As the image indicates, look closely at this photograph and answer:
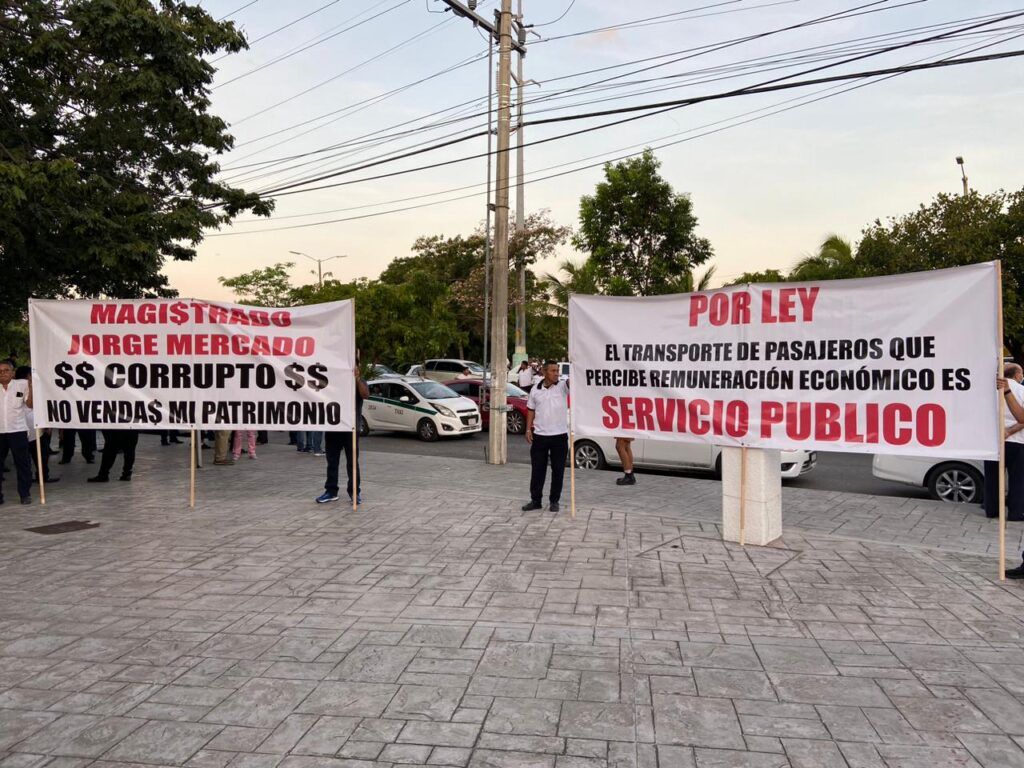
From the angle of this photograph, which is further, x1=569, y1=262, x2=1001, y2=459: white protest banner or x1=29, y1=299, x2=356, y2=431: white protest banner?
x1=29, y1=299, x2=356, y2=431: white protest banner

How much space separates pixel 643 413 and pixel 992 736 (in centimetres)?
475

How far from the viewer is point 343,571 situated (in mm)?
6453

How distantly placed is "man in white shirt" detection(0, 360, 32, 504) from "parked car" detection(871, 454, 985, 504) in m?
11.3

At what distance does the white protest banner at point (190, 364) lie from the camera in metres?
9.31

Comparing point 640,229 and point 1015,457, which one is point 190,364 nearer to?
point 1015,457

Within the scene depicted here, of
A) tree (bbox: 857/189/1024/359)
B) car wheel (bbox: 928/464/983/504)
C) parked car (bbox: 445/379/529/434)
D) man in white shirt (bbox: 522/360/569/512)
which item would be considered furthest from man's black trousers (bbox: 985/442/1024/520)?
tree (bbox: 857/189/1024/359)

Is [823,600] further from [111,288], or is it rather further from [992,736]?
[111,288]

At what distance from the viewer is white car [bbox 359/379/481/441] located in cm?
1911

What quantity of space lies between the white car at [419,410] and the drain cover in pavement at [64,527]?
10925 mm

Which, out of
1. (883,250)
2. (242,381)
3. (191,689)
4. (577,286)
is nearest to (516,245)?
(577,286)

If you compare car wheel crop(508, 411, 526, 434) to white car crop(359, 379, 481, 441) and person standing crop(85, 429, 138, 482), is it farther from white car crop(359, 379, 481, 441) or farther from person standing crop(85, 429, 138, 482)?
person standing crop(85, 429, 138, 482)

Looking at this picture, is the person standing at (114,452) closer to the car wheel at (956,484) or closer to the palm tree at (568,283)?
the car wheel at (956,484)

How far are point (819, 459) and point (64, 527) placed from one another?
42.3 ft

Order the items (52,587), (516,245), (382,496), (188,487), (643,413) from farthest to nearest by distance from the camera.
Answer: (516,245)
(188,487)
(382,496)
(643,413)
(52,587)
